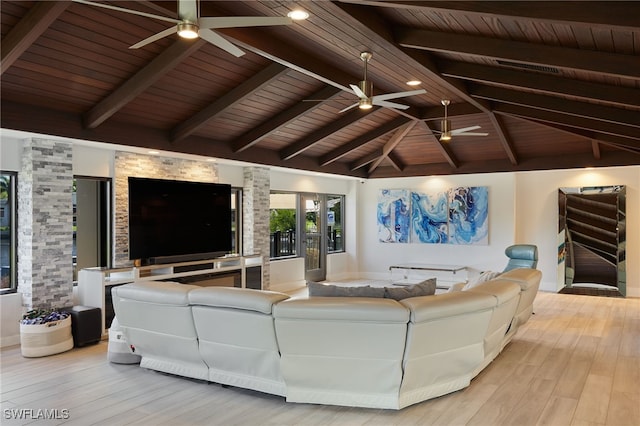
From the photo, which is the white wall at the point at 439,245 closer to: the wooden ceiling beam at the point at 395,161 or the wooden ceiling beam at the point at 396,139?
the wooden ceiling beam at the point at 395,161

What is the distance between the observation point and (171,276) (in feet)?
21.1

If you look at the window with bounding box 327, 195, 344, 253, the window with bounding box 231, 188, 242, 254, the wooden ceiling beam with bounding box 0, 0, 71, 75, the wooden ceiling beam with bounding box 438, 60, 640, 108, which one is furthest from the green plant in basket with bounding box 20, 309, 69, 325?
the window with bounding box 327, 195, 344, 253

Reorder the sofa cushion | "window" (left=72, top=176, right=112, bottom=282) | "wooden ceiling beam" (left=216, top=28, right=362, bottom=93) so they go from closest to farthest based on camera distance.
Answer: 1. the sofa cushion
2. "wooden ceiling beam" (left=216, top=28, right=362, bottom=93)
3. "window" (left=72, top=176, right=112, bottom=282)

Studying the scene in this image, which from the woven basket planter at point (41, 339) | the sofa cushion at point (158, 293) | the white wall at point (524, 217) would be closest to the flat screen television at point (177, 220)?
the woven basket planter at point (41, 339)

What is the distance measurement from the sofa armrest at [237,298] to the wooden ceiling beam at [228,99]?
2.94 m

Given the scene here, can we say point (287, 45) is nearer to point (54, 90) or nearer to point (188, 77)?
point (188, 77)

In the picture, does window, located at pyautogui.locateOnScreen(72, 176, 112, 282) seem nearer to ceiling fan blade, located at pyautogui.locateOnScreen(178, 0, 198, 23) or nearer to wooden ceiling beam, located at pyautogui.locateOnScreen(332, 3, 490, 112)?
ceiling fan blade, located at pyautogui.locateOnScreen(178, 0, 198, 23)

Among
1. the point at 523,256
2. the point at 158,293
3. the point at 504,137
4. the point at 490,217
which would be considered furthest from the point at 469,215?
Result: the point at 158,293

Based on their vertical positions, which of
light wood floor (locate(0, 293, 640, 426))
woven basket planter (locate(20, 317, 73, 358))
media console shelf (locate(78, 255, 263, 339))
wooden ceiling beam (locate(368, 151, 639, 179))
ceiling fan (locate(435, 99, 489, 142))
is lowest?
light wood floor (locate(0, 293, 640, 426))

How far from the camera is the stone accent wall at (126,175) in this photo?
21.5ft

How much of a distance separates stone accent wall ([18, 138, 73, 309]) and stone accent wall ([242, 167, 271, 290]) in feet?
11.1

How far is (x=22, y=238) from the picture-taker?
5512mm

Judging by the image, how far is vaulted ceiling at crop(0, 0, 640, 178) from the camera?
367 cm

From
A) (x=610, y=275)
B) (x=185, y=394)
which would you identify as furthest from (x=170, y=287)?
(x=610, y=275)
